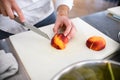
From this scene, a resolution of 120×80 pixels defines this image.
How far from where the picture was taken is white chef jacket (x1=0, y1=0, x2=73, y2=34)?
→ 2.57ft

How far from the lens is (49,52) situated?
0.60 meters

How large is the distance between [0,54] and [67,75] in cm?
22

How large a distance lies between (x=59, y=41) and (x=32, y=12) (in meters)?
0.28

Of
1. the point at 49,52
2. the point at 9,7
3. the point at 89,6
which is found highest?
the point at 9,7

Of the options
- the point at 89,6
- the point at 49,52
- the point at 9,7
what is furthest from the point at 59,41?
the point at 89,6

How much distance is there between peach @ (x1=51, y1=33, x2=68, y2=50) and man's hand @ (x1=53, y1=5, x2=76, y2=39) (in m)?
0.02

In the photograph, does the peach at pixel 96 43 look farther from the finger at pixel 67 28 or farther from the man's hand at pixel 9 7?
the man's hand at pixel 9 7

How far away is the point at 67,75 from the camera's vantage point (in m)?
0.41

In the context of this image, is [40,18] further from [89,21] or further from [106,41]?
[106,41]

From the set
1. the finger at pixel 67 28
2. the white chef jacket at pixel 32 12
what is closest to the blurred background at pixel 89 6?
the white chef jacket at pixel 32 12

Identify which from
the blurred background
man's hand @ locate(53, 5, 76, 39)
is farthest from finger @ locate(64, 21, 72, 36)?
the blurred background

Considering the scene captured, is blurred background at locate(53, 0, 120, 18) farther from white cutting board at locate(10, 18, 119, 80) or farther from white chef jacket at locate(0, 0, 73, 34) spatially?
white cutting board at locate(10, 18, 119, 80)

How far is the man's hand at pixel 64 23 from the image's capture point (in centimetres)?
65

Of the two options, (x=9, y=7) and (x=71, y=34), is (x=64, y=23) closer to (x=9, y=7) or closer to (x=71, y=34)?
(x=71, y=34)
